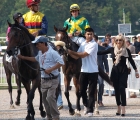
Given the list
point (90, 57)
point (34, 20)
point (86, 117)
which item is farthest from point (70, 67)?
point (86, 117)

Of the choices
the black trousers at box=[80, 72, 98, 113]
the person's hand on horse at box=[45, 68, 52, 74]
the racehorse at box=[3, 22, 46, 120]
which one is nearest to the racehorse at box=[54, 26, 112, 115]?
Result: the black trousers at box=[80, 72, 98, 113]

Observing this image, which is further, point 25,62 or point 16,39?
point 25,62

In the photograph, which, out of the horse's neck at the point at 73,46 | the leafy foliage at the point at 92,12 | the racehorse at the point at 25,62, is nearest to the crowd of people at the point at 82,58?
the horse's neck at the point at 73,46

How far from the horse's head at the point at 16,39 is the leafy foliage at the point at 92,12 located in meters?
76.1

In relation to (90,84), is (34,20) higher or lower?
higher

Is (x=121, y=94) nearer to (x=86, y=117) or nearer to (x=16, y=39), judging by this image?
(x=86, y=117)

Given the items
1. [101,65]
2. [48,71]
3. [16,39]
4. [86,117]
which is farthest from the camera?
[101,65]

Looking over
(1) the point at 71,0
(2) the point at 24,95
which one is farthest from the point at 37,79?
(1) the point at 71,0

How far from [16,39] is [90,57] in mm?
1741

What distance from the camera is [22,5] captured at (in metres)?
98.9

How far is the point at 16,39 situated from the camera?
601 inches

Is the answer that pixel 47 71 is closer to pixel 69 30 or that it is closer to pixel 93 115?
pixel 93 115

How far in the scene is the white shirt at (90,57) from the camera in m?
15.9

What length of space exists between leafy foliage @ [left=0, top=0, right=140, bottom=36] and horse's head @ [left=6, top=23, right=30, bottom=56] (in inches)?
2995
